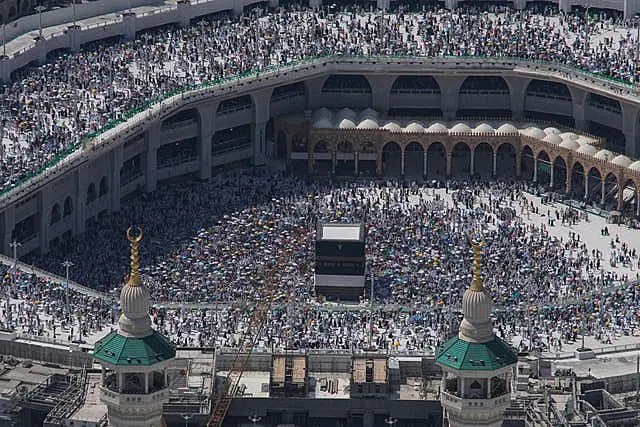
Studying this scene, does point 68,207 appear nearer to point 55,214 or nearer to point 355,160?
point 55,214

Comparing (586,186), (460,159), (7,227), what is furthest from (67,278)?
(460,159)

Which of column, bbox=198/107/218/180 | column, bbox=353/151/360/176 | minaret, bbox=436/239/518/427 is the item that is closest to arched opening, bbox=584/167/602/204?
column, bbox=353/151/360/176

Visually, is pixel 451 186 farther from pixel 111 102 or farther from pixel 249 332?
pixel 249 332

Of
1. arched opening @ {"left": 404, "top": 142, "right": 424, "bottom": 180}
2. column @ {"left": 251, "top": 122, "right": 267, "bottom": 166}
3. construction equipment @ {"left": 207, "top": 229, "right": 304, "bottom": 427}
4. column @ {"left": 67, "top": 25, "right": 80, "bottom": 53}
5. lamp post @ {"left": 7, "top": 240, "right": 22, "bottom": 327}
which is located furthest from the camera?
column @ {"left": 67, "top": 25, "right": 80, "bottom": 53}

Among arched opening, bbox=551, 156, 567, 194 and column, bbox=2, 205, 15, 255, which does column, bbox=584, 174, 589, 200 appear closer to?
arched opening, bbox=551, 156, 567, 194

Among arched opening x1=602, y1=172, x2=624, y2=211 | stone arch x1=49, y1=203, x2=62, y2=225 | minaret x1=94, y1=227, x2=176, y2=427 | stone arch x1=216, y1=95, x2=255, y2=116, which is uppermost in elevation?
stone arch x1=216, y1=95, x2=255, y2=116

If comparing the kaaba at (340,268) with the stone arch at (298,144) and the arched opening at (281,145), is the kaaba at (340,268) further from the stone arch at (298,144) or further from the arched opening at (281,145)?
the arched opening at (281,145)

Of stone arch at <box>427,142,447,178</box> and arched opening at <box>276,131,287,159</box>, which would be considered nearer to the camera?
stone arch at <box>427,142,447,178</box>

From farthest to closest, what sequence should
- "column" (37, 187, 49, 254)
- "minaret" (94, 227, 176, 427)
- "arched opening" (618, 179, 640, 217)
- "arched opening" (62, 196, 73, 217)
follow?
"arched opening" (618, 179, 640, 217), "arched opening" (62, 196, 73, 217), "column" (37, 187, 49, 254), "minaret" (94, 227, 176, 427)
